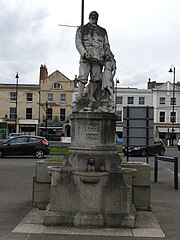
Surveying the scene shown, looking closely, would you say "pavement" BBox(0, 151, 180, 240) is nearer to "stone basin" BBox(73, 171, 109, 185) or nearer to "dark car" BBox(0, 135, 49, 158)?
"stone basin" BBox(73, 171, 109, 185)

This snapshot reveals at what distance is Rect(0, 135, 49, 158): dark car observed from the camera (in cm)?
2450

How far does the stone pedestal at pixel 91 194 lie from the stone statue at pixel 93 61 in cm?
135

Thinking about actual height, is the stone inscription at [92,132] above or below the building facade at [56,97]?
below

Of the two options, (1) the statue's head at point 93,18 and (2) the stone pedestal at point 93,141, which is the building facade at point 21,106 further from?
(2) the stone pedestal at point 93,141

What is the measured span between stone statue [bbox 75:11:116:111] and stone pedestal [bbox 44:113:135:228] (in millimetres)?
1349

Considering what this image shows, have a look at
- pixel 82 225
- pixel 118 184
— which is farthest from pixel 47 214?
pixel 118 184

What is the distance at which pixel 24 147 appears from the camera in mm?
24469

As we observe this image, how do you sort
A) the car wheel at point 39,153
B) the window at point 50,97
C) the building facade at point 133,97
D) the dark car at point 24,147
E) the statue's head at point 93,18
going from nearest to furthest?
the statue's head at point 93,18 < the dark car at point 24,147 < the car wheel at point 39,153 < the window at point 50,97 < the building facade at point 133,97

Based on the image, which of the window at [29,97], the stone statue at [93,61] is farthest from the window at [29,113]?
the stone statue at [93,61]

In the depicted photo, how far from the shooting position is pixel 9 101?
62.0 m

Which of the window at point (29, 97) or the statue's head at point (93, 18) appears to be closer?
the statue's head at point (93, 18)

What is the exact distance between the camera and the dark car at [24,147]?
80.4ft

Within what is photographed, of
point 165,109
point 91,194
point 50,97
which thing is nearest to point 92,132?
point 91,194

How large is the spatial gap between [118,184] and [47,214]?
52.6 inches
